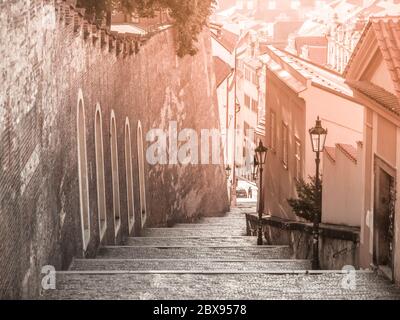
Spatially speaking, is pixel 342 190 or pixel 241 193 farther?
pixel 241 193

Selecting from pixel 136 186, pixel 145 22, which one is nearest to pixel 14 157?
pixel 136 186

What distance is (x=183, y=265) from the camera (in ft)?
39.2

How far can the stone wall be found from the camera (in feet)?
25.8

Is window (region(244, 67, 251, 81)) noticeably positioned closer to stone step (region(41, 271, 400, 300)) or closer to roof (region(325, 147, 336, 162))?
roof (region(325, 147, 336, 162))

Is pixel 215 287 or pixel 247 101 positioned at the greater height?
pixel 247 101

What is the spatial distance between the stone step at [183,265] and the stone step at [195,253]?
3.29 ft

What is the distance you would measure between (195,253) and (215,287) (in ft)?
14.5

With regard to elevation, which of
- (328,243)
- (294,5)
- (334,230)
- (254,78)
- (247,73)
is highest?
(294,5)

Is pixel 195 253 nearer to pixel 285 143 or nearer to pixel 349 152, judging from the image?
pixel 349 152

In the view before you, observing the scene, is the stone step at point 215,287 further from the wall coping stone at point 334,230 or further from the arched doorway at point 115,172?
the arched doorway at point 115,172

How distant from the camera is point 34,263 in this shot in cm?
888

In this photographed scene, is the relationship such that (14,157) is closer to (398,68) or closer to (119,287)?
(119,287)

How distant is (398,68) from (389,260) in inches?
93.9

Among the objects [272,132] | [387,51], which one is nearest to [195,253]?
[387,51]
